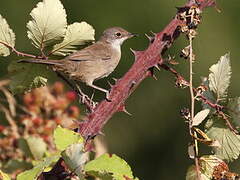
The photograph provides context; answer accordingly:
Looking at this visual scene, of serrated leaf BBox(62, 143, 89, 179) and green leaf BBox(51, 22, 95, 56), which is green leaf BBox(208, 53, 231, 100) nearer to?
green leaf BBox(51, 22, 95, 56)

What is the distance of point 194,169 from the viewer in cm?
223

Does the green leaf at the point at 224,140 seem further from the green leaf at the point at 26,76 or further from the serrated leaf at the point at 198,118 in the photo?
the green leaf at the point at 26,76

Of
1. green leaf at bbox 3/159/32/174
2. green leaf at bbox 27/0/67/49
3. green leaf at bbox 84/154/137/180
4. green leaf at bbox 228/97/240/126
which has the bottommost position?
green leaf at bbox 3/159/32/174

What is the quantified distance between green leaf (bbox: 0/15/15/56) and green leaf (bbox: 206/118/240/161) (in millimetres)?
897

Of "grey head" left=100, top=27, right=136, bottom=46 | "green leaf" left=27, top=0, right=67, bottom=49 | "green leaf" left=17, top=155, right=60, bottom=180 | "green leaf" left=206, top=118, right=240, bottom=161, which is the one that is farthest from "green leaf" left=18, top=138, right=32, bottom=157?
"grey head" left=100, top=27, right=136, bottom=46

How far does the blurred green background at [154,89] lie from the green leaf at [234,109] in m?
6.43

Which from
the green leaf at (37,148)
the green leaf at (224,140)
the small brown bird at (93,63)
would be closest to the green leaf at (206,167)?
the green leaf at (224,140)

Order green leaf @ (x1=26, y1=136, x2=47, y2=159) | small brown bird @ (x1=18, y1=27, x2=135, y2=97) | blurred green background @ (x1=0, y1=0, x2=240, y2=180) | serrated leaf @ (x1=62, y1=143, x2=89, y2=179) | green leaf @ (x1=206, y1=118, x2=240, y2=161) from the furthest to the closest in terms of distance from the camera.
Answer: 1. blurred green background @ (x1=0, y1=0, x2=240, y2=180)
2. small brown bird @ (x1=18, y1=27, x2=135, y2=97)
3. green leaf @ (x1=26, y1=136, x2=47, y2=159)
4. green leaf @ (x1=206, y1=118, x2=240, y2=161)
5. serrated leaf @ (x1=62, y1=143, x2=89, y2=179)

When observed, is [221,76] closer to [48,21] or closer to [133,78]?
[133,78]

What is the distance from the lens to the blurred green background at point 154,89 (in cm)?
907

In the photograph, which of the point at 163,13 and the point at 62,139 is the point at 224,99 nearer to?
the point at 62,139

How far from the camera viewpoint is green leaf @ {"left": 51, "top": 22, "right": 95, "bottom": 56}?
259cm

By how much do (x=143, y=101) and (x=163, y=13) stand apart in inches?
55.1

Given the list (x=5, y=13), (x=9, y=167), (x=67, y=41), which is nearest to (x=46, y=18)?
(x=67, y=41)
